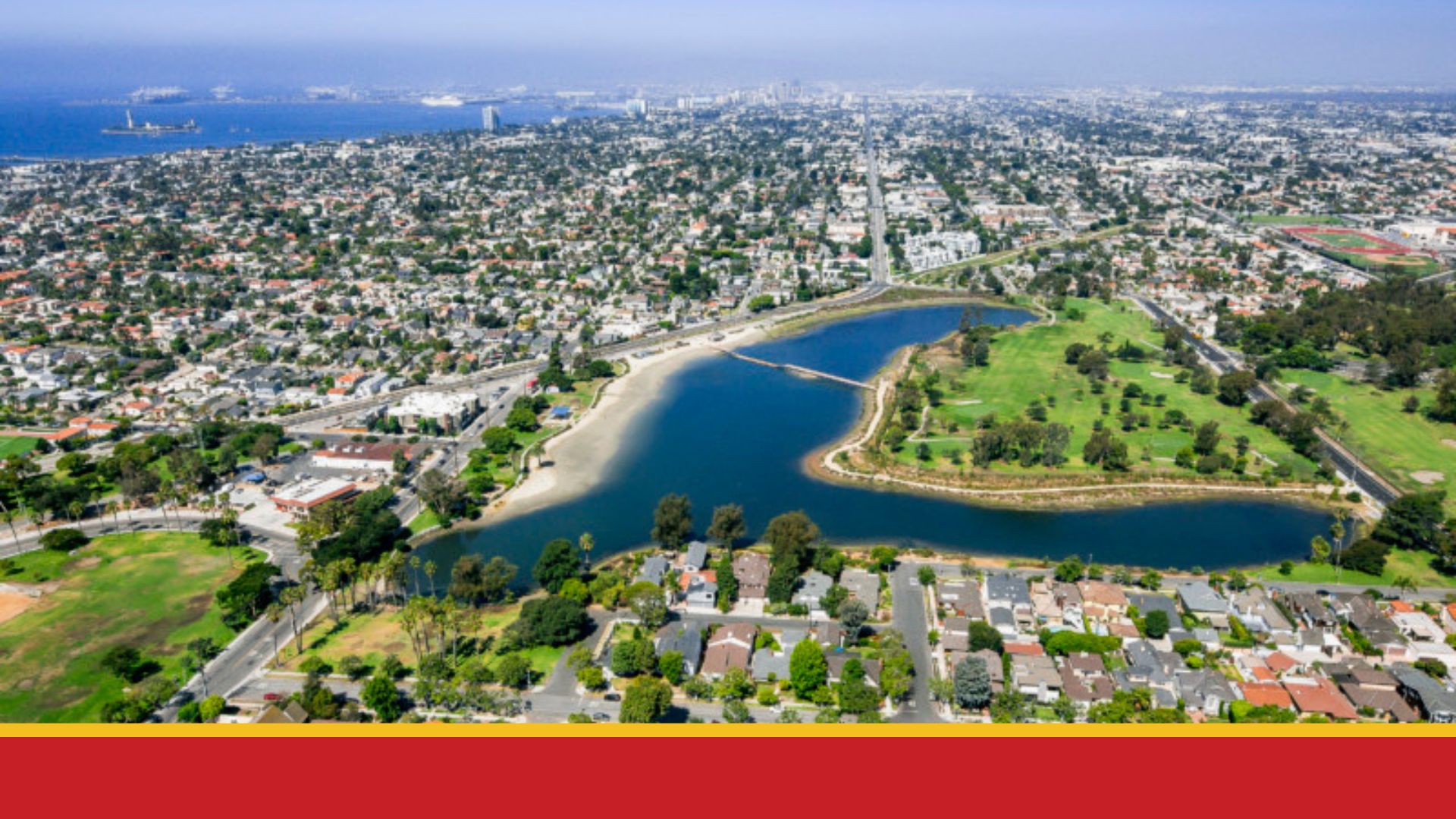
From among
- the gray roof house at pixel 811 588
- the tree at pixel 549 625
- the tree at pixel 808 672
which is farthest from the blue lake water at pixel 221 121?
the tree at pixel 808 672

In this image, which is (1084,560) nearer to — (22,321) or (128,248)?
(22,321)

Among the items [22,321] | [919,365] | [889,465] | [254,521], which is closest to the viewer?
[254,521]

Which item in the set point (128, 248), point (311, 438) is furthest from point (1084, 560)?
point (128, 248)

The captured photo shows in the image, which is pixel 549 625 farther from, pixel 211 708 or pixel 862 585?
pixel 862 585

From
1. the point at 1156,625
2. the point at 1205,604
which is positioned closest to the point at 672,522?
the point at 1156,625

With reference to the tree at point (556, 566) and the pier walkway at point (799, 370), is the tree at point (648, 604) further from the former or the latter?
the pier walkway at point (799, 370)

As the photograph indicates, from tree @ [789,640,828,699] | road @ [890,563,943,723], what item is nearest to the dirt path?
road @ [890,563,943,723]

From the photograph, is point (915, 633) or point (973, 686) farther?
point (915, 633)
